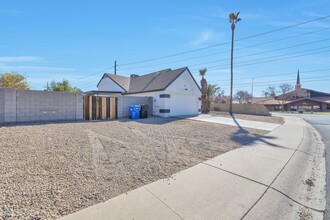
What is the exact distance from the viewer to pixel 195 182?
3.78 meters

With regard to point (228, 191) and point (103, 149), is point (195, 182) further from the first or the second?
point (103, 149)

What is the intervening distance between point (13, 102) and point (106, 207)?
1010 cm

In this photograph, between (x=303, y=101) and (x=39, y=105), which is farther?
(x=303, y=101)

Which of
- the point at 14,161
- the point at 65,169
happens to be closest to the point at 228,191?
the point at 65,169

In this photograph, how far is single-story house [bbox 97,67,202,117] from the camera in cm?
1698

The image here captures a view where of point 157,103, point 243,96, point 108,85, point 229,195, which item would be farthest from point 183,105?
point 243,96

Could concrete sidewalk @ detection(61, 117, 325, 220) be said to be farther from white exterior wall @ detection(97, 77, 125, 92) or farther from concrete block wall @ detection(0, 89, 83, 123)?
white exterior wall @ detection(97, 77, 125, 92)

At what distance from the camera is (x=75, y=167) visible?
411cm

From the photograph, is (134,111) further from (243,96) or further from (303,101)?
(243,96)

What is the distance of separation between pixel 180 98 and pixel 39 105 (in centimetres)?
1226

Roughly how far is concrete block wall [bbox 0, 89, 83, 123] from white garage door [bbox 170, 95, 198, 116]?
8845mm

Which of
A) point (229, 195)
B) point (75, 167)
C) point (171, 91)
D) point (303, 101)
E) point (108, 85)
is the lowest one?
point (229, 195)

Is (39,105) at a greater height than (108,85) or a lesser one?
lesser

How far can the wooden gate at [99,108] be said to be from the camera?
488 inches
